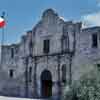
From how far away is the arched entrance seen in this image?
3077 centimetres

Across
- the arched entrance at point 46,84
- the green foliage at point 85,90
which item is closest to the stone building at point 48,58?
the arched entrance at point 46,84

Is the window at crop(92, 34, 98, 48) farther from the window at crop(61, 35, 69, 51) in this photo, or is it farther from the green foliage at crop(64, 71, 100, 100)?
the green foliage at crop(64, 71, 100, 100)

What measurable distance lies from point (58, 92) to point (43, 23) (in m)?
7.98

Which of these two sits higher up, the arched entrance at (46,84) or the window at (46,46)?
the window at (46,46)

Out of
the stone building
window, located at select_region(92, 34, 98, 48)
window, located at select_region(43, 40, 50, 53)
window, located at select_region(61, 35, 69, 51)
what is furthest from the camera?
window, located at select_region(43, 40, 50, 53)

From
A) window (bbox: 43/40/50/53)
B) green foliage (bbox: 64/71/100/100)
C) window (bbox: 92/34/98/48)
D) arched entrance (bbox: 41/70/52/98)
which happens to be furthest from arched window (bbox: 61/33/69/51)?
green foliage (bbox: 64/71/100/100)

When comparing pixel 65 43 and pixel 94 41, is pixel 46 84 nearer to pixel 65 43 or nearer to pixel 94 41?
pixel 65 43

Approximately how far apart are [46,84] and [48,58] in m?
3.30

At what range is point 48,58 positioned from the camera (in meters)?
30.5

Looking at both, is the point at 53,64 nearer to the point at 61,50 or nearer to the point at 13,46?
the point at 61,50

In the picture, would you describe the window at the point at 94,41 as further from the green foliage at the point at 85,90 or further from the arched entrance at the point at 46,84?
the green foliage at the point at 85,90

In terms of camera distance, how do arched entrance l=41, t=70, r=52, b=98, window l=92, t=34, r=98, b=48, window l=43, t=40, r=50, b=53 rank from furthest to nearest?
arched entrance l=41, t=70, r=52, b=98 < window l=43, t=40, r=50, b=53 < window l=92, t=34, r=98, b=48

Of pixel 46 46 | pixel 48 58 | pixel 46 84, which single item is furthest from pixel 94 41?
pixel 46 84

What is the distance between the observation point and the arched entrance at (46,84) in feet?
101
